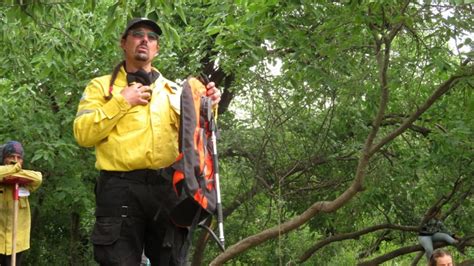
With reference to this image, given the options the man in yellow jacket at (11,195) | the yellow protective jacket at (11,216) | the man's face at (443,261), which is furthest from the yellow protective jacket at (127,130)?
the yellow protective jacket at (11,216)

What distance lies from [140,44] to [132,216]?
773 millimetres

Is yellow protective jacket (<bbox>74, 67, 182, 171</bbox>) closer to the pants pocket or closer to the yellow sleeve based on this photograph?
the yellow sleeve

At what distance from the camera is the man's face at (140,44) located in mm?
3693

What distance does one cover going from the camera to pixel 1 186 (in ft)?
24.4

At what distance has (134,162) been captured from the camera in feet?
11.6

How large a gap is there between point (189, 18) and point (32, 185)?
3.31 metres

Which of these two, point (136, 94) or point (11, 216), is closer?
point (136, 94)

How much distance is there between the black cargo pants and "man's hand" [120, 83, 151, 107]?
31cm

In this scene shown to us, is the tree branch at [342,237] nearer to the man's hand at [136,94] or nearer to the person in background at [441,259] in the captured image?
the person in background at [441,259]

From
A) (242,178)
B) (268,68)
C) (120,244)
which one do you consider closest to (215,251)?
(242,178)

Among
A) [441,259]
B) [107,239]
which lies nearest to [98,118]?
[107,239]

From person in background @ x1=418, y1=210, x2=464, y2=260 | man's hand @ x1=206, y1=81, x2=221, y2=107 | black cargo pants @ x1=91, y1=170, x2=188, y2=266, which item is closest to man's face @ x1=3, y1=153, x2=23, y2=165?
black cargo pants @ x1=91, y1=170, x2=188, y2=266

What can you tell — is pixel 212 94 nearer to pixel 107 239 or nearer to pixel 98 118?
pixel 98 118

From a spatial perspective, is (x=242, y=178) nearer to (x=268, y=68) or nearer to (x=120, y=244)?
→ (x=268, y=68)
